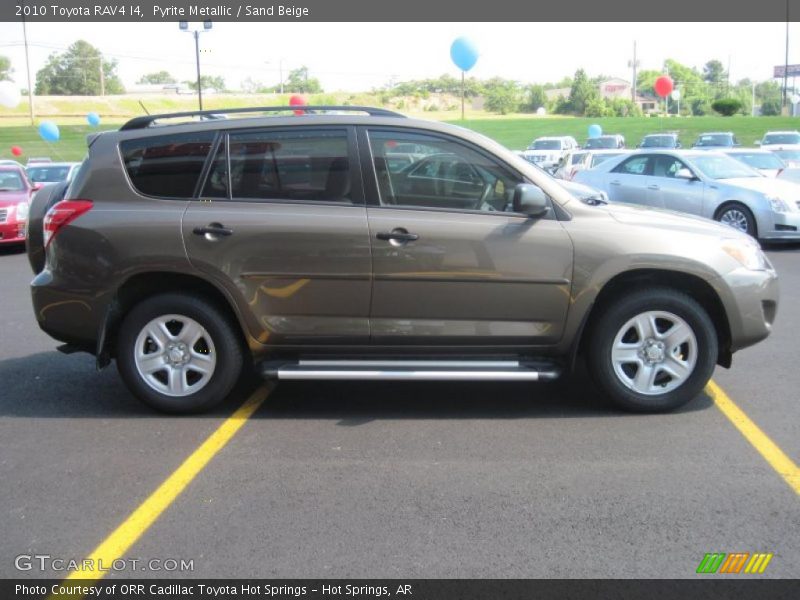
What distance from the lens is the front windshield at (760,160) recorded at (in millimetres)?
17656

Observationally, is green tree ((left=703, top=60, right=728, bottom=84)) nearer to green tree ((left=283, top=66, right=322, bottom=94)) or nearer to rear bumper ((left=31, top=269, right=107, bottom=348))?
green tree ((left=283, top=66, right=322, bottom=94))

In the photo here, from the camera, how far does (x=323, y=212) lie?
196 inches

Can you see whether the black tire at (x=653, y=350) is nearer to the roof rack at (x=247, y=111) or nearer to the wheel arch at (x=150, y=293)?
the roof rack at (x=247, y=111)

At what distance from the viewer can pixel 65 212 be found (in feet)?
16.8

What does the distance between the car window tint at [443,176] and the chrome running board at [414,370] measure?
3.22ft

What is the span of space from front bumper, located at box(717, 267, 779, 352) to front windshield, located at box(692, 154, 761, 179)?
9249 mm

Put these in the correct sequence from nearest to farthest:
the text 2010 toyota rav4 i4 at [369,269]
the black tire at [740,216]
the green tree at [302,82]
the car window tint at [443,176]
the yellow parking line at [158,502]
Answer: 1. the yellow parking line at [158,502]
2. the text 2010 toyota rav4 i4 at [369,269]
3. the car window tint at [443,176]
4. the black tire at [740,216]
5. the green tree at [302,82]

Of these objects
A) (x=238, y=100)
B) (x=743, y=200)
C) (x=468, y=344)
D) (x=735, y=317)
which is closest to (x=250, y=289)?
(x=468, y=344)

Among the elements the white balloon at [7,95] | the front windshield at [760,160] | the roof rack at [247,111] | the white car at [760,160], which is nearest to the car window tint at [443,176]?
the roof rack at [247,111]

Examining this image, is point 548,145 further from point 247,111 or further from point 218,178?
point 218,178

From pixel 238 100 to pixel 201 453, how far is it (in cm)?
5922

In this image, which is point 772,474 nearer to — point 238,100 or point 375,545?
point 375,545

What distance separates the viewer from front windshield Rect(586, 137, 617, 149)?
38.5 m

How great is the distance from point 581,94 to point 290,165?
8264 cm
